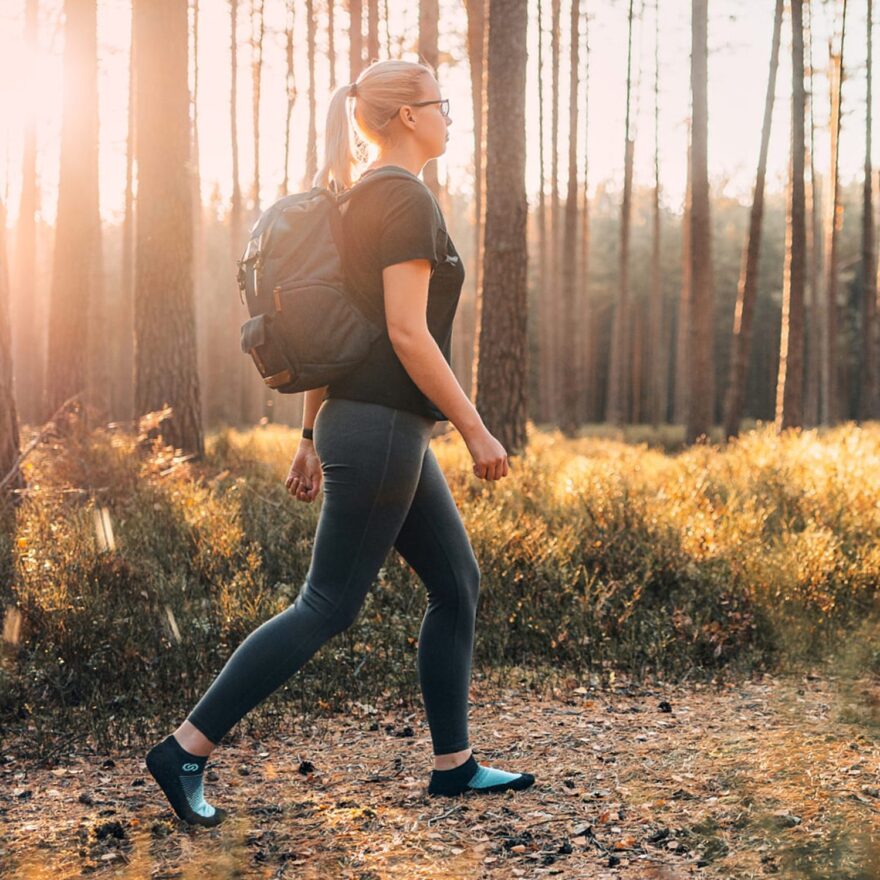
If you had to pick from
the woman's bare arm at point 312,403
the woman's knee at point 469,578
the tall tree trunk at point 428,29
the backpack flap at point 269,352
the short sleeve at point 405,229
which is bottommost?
the woman's knee at point 469,578

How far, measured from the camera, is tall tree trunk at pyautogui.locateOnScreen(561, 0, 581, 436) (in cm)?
2047

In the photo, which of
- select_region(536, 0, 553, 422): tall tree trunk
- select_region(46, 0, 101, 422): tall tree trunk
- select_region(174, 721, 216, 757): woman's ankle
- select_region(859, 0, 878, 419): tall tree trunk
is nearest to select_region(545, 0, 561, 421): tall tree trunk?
select_region(536, 0, 553, 422): tall tree trunk

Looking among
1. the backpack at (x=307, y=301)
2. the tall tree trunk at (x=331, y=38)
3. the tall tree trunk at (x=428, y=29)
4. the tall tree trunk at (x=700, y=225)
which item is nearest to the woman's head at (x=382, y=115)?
the backpack at (x=307, y=301)

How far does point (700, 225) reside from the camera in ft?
51.2

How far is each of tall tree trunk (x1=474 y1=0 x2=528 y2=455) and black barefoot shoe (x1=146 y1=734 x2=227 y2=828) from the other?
733 cm

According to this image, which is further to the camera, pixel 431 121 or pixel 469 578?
pixel 469 578

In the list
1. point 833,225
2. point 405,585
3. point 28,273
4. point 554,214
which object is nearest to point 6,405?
point 405,585

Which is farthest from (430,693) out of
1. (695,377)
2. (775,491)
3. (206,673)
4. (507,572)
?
(695,377)

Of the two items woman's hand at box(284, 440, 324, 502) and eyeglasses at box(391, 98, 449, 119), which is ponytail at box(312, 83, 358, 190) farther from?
woman's hand at box(284, 440, 324, 502)

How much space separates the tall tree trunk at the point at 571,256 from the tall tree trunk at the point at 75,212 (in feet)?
32.9

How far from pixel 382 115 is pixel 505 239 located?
737cm

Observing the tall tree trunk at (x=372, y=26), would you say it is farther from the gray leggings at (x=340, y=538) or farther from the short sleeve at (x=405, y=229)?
the gray leggings at (x=340, y=538)

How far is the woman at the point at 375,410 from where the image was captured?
276 centimetres

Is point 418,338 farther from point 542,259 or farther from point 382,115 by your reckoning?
point 542,259
